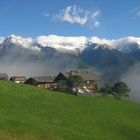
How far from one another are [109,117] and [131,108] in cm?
2034

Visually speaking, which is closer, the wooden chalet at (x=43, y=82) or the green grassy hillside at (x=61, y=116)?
the green grassy hillside at (x=61, y=116)

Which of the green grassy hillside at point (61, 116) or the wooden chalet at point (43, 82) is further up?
the wooden chalet at point (43, 82)

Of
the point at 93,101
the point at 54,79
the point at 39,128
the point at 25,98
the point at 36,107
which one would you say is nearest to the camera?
the point at 39,128

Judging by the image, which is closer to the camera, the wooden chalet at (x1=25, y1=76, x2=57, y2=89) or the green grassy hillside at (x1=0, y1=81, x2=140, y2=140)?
the green grassy hillside at (x1=0, y1=81, x2=140, y2=140)

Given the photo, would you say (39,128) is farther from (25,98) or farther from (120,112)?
(120,112)

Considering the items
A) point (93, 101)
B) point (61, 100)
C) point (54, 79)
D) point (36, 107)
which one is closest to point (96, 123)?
point (36, 107)

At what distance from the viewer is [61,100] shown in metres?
99.9

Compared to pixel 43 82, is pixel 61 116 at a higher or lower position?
lower

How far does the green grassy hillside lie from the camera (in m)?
63.7

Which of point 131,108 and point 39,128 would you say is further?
point 131,108

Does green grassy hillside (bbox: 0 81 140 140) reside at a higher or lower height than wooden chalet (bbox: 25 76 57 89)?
lower

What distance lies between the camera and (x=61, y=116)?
83.1 m

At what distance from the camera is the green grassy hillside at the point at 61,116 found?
209 ft

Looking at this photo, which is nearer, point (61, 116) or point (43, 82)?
point (61, 116)
